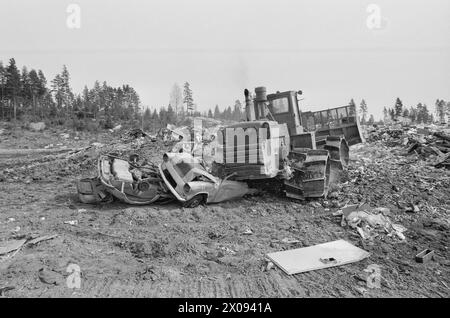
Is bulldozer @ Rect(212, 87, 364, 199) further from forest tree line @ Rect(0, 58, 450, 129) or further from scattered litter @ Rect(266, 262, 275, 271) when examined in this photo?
forest tree line @ Rect(0, 58, 450, 129)

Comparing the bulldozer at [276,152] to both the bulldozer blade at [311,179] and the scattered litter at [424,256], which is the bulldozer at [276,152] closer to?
the bulldozer blade at [311,179]

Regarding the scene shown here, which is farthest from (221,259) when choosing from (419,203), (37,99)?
(37,99)

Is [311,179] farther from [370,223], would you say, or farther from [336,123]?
[336,123]

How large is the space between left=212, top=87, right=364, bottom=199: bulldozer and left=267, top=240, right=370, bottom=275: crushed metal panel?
2.12 metres

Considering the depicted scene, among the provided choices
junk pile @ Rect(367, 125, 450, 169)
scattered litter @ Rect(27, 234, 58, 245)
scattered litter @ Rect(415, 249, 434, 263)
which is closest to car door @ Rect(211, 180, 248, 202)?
scattered litter @ Rect(27, 234, 58, 245)

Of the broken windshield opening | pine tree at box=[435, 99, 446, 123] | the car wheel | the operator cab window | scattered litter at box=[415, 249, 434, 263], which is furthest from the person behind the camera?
pine tree at box=[435, 99, 446, 123]

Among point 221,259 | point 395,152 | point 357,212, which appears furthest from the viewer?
point 395,152

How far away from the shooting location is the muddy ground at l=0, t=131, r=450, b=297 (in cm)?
347

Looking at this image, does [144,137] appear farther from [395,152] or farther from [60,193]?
[395,152]

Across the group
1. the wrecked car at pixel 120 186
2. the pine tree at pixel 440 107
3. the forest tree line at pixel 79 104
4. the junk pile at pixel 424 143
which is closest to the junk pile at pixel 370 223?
the wrecked car at pixel 120 186

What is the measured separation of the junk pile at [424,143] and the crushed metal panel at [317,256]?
6.52 metres

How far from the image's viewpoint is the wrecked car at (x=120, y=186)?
666 centimetres

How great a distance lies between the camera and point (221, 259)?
13.8 ft
